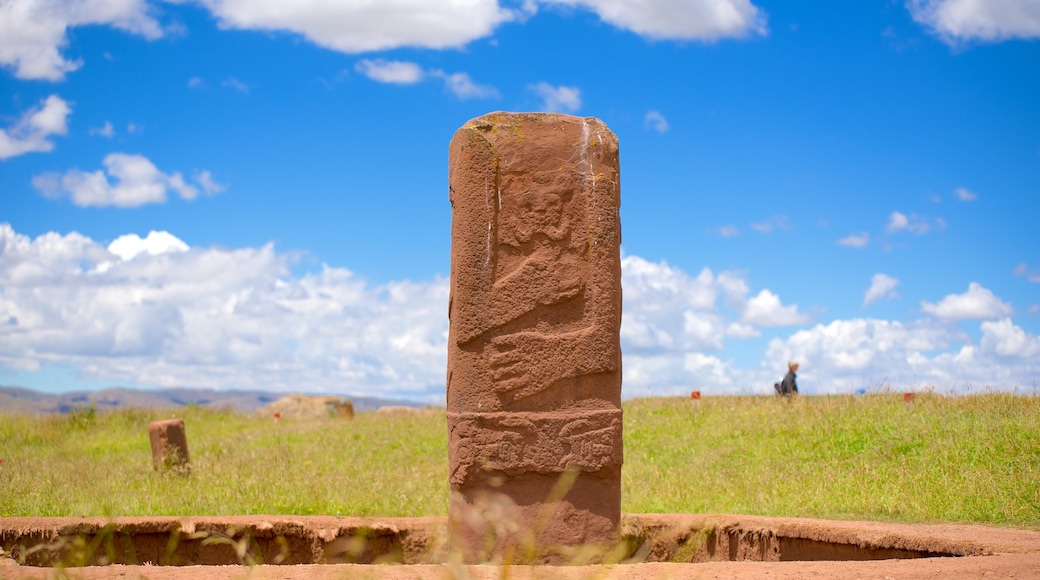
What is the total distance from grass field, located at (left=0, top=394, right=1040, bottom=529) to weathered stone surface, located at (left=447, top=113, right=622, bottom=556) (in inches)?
123

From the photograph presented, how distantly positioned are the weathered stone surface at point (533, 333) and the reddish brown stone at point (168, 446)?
732cm

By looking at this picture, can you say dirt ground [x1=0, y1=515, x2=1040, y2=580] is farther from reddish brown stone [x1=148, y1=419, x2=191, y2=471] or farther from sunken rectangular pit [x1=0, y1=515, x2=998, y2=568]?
reddish brown stone [x1=148, y1=419, x2=191, y2=471]

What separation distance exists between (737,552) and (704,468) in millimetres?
4128

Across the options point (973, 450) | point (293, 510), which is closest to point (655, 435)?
point (973, 450)

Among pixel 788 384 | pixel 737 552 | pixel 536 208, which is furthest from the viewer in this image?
pixel 788 384

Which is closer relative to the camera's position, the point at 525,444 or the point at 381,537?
the point at 525,444

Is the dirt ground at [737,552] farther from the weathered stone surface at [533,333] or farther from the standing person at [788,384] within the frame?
the standing person at [788,384]

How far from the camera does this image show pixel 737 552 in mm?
7652

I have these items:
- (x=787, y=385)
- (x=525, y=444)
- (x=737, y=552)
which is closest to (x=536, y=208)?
(x=525, y=444)

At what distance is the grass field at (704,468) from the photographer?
371 inches

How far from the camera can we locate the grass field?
9.43m

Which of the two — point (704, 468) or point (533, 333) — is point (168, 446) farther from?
point (533, 333)

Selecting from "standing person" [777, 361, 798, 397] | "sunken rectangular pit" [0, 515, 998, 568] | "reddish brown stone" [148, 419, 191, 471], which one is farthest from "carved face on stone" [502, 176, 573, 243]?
"standing person" [777, 361, 798, 397]

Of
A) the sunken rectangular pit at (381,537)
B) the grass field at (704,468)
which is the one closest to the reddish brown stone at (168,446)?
the grass field at (704,468)
